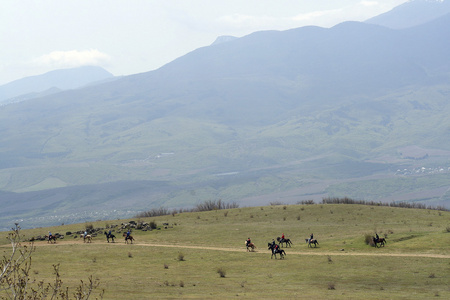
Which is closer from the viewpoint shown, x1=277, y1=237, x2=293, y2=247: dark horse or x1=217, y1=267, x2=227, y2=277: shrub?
x1=217, y1=267, x2=227, y2=277: shrub

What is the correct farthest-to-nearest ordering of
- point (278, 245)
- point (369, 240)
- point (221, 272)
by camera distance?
point (369, 240) < point (278, 245) < point (221, 272)

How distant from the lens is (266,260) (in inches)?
1575

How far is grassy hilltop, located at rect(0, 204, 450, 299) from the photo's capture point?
30.2m

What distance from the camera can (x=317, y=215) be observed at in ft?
213

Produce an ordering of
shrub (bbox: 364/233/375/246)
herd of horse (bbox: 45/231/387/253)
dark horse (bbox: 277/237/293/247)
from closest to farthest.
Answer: herd of horse (bbox: 45/231/387/253) → shrub (bbox: 364/233/375/246) → dark horse (bbox: 277/237/293/247)

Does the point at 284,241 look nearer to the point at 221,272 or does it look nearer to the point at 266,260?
the point at 266,260

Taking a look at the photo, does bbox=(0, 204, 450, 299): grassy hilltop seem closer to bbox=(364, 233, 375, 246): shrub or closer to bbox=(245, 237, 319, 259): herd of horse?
bbox=(364, 233, 375, 246): shrub

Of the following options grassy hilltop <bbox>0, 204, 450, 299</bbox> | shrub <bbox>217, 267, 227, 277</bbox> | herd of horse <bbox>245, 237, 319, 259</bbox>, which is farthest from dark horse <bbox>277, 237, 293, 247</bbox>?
shrub <bbox>217, 267, 227, 277</bbox>

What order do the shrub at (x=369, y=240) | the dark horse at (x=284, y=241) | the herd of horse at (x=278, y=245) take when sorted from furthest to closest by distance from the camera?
the dark horse at (x=284, y=241)
the shrub at (x=369, y=240)
the herd of horse at (x=278, y=245)

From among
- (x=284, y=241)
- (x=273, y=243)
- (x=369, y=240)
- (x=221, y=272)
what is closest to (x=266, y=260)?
(x=273, y=243)

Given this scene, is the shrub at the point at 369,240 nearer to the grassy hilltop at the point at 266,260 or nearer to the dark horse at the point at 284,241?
the grassy hilltop at the point at 266,260

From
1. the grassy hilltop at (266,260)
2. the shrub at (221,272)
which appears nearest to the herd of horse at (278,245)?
the grassy hilltop at (266,260)

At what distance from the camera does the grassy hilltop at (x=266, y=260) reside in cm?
3023

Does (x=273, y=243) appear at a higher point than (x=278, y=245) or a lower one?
higher
